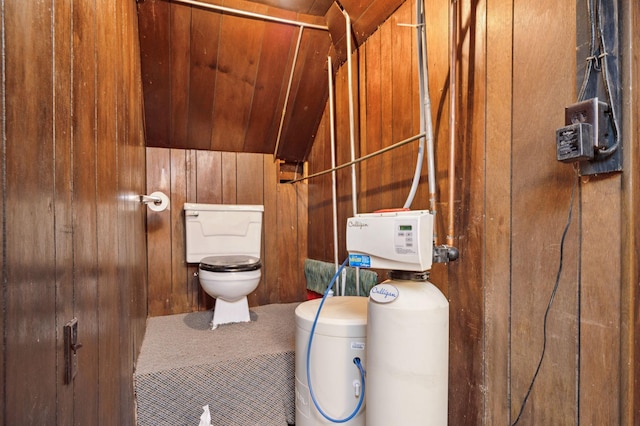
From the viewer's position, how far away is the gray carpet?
4.46 ft

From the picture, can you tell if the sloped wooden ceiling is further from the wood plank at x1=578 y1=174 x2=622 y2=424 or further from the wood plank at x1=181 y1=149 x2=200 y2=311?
the wood plank at x1=578 y1=174 x2=622 y2=424

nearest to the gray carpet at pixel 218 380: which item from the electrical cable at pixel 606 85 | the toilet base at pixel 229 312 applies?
the toilet base at pixel 229 312

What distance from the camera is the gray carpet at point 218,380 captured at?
4.46ft

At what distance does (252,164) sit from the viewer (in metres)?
2.54

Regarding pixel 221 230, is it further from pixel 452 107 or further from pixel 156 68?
pixel 452 107

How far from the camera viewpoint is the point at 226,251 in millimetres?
2338

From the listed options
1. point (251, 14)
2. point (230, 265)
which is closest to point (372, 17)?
point (251, 14)

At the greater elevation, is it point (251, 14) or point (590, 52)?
point (251, 14)

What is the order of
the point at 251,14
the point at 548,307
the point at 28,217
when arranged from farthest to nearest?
the point at 251,14 < the point at 548,307 < the point at 28,217

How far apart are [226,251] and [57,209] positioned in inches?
73.1

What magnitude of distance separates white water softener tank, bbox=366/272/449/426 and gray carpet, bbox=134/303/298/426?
666 millimetres

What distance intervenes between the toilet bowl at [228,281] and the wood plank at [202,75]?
86 centimetres

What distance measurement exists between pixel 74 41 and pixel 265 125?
178 cm

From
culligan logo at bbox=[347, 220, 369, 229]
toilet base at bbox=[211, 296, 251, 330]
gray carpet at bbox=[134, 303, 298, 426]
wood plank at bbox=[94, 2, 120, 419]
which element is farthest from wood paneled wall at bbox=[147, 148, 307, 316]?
culligan logo at bbox=[347, 220, 369, 229]
